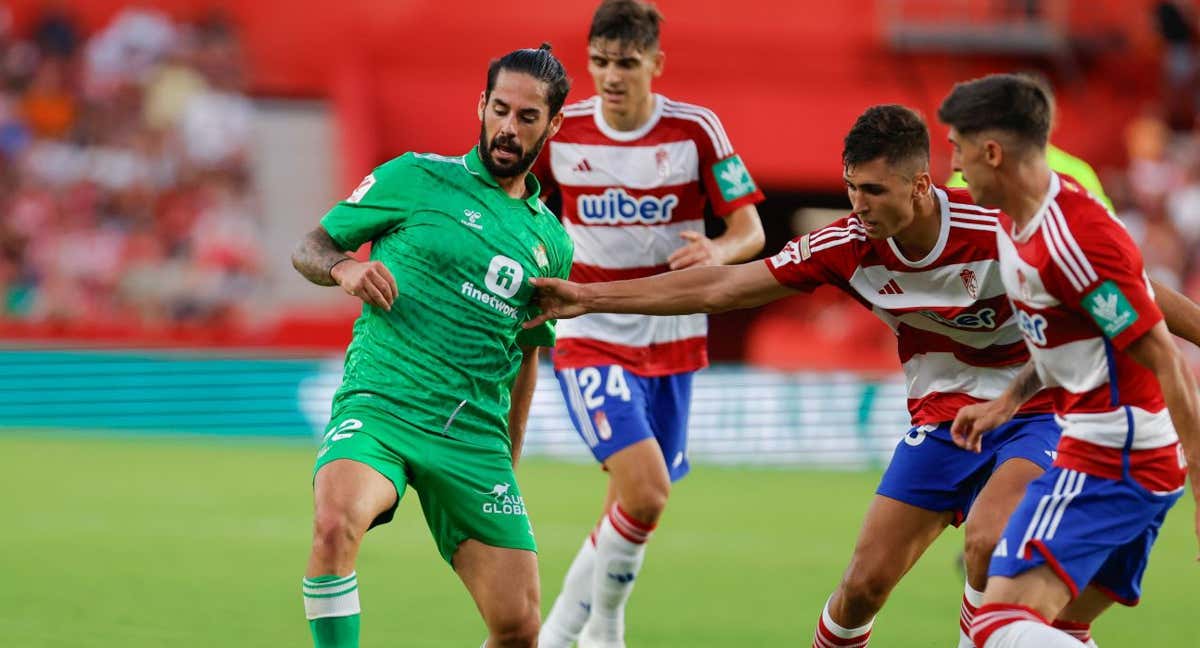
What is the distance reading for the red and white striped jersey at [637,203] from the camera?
7.62 m

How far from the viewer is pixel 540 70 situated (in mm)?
5617

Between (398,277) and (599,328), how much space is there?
2.29 m

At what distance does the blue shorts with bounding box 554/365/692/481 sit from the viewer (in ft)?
24.0

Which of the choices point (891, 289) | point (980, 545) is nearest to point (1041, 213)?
point (891, 289)

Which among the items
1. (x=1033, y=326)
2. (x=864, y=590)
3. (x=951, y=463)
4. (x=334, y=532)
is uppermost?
(x=1033, y=326)

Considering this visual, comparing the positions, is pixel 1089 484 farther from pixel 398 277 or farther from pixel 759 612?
pixel 759 612

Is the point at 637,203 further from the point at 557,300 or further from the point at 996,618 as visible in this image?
the point at 996,618

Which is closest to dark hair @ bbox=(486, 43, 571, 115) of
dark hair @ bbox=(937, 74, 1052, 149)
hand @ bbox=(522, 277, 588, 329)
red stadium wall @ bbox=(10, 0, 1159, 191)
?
hand @ bbox=(522, 277, 588, 329)

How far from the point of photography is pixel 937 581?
32.0 ft

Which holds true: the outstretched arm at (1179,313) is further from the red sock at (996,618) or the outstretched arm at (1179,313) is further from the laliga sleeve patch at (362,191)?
the laliga sleeve patch at (362,191)

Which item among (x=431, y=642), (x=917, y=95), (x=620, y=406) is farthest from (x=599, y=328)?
(x=917, y=95)

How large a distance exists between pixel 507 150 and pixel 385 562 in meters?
4.84

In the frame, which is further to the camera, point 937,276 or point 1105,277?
point 937,276

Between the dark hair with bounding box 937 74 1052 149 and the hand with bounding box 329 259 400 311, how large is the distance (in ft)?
5.92
